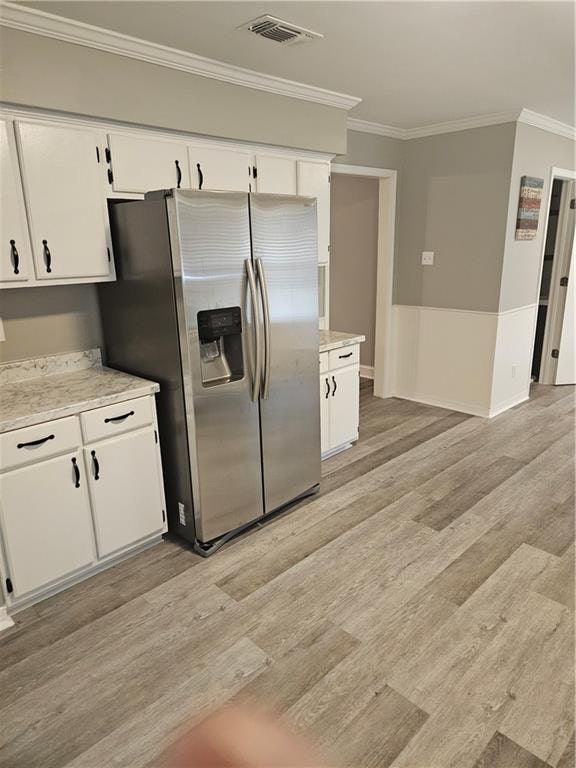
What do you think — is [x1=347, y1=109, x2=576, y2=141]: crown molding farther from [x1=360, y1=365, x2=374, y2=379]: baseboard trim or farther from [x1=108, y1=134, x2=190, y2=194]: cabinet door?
[x1=360, y1=365, x2=374, y2=379]: baseboard trim

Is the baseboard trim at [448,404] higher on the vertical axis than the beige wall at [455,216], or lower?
lower

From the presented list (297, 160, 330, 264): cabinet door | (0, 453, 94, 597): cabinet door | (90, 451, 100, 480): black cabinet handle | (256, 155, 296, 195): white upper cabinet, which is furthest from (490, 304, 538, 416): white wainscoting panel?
(0, 453, 94, 597): cabinet door

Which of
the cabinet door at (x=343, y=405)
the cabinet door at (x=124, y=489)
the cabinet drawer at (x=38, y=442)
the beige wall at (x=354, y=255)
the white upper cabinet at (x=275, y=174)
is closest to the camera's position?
the cabinet drawer at (x=38, y=442)

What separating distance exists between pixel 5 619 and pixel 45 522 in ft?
1.44

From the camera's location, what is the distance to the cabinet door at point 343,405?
11.9 feet

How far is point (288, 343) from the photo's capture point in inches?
112

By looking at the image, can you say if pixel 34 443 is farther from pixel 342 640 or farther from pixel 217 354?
pixel 342 640

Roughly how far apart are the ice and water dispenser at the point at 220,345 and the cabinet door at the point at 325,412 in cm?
93

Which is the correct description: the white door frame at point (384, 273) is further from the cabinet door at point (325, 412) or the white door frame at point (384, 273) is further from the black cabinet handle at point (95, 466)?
the black cabinet handle at point (95, 466)

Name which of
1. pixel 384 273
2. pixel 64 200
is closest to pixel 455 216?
pixel 384 273

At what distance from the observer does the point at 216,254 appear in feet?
7.97

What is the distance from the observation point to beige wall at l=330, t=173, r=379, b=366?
5.34m

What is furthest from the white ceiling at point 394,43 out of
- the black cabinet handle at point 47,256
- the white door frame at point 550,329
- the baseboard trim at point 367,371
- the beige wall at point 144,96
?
the baseboard trim at point 367,371

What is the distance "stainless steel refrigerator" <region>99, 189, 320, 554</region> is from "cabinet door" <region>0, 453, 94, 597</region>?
0.53 metres
